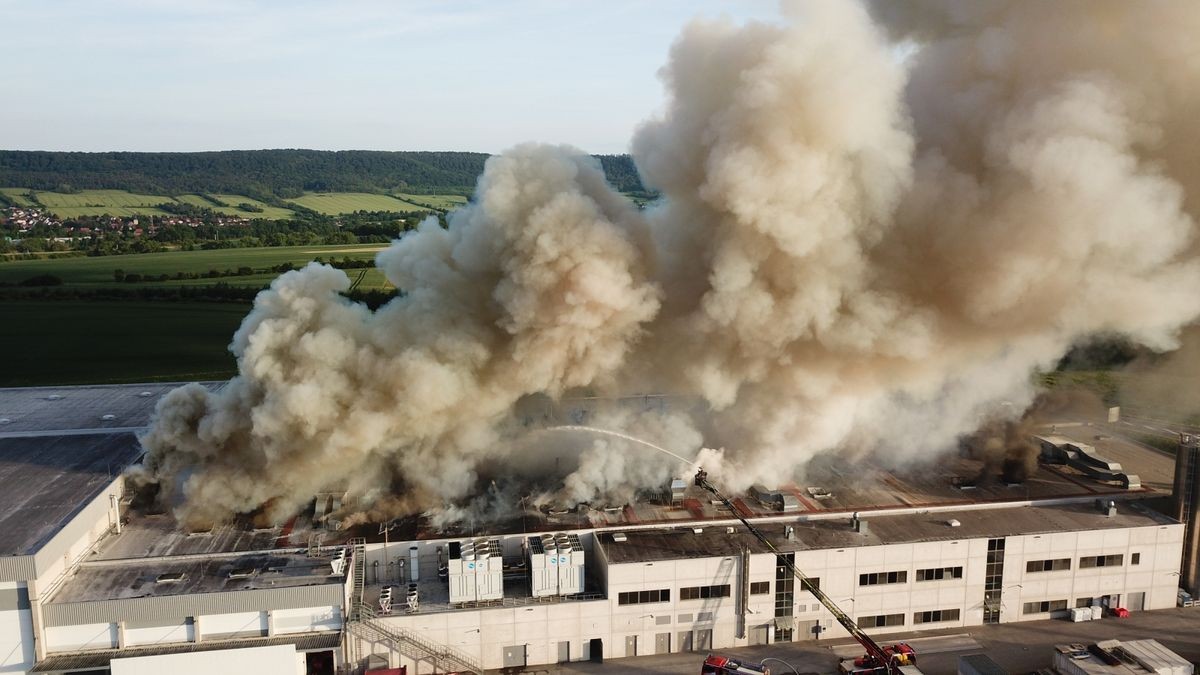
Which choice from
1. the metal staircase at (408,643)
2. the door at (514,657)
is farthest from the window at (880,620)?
the metal staircase at (408,643)

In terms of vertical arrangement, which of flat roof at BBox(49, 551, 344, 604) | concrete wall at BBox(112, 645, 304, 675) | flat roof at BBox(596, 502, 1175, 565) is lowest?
concrete wall at BBox(112, 645, 304, 675)

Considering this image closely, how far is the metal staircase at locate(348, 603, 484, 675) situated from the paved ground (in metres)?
2.68

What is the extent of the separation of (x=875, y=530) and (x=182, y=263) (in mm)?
104181

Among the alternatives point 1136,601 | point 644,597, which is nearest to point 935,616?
point 1136,601

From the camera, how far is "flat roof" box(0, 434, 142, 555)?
A: 100ft

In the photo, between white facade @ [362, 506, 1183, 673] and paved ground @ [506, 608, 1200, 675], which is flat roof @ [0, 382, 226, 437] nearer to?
white facade @ [362, 506, 1183, 673]

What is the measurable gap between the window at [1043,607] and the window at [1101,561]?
68.8 inches

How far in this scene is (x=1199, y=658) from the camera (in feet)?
102

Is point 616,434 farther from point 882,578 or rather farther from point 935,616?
point 935,616

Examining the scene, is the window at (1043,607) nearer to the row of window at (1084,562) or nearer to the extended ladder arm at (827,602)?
the row of window at (1084,562)

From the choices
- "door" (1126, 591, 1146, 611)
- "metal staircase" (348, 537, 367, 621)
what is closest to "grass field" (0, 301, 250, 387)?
"metal staircase" (348, 537, 367, 621)

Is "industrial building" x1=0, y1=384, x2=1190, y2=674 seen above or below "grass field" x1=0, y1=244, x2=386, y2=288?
below

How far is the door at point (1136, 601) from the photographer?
3516 centimetres

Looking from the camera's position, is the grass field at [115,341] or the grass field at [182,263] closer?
the grass field at [115,341]
